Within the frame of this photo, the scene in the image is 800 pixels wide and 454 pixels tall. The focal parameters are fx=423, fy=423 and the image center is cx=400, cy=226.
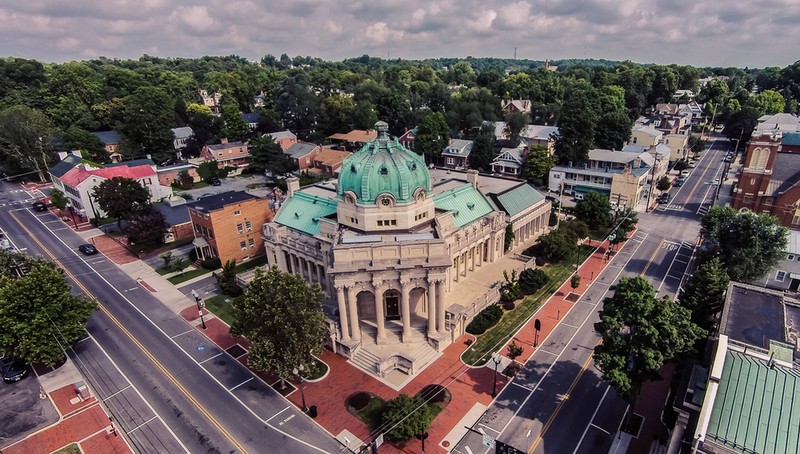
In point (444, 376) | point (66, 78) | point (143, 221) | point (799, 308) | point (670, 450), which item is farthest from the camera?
point (66, 78)

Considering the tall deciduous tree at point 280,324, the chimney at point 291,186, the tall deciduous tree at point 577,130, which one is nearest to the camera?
the tall deciduous tree at point 280,324

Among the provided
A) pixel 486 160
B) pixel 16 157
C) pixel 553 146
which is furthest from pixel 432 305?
pixel 16 157

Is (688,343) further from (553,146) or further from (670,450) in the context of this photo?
(553,146)

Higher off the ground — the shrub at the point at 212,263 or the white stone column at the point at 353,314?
the white stone column at the point at 353,314

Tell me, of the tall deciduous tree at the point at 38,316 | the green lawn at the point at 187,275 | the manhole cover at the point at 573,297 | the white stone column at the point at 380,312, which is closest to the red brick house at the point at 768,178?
the manhole cover at the point at 573,297

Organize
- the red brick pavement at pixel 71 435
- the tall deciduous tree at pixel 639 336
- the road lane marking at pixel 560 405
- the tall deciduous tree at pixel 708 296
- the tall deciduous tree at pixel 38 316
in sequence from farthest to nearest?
the tall deciduous tree at pixel 38 316 < the tall deciduous tree at pixel 708 296 < the red brick pavement at pixel 71 435 < the road lane marking at pixel 560 405 < the tall deciduous tree at pixel 639 336

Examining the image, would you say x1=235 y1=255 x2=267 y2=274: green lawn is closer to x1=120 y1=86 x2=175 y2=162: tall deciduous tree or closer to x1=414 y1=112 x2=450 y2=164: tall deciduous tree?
x1=414 y1=112 x2=450 y2=164: tall deciduous tree

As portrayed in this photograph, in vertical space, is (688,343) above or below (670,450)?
above

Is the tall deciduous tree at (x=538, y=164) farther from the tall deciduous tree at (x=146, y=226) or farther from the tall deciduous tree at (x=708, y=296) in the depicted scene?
the tall deciduous tree at (x=146, y=226)
